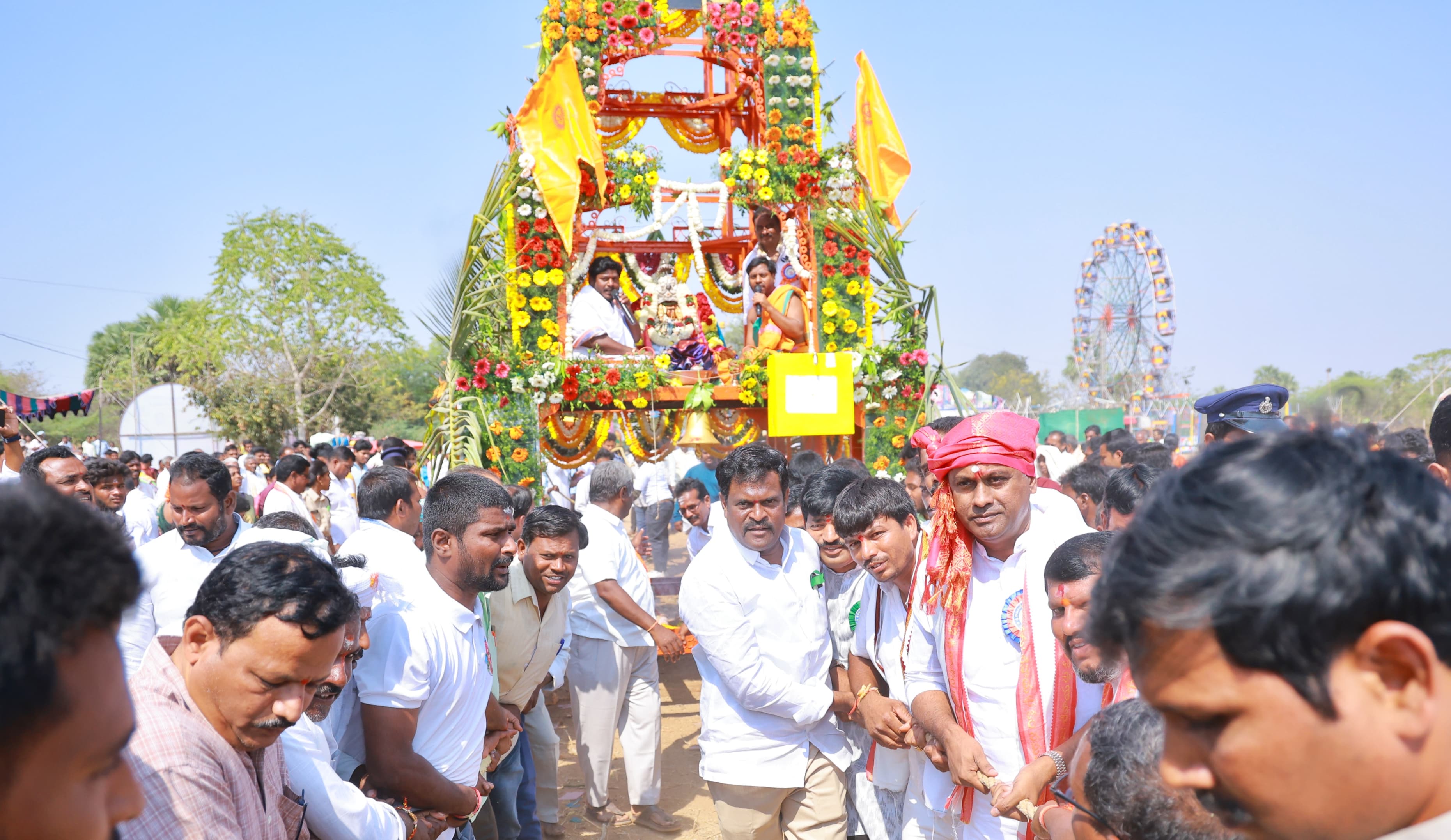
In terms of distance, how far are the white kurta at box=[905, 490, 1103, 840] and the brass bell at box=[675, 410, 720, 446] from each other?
210 inches

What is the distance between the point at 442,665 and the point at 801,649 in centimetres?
165

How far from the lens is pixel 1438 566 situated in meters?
0.88

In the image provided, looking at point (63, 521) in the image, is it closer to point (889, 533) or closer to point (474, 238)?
point (889, 533)

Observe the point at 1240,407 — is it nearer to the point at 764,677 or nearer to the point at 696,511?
the point at 764,677

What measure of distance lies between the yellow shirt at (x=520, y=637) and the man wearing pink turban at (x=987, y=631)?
1867 millimetres

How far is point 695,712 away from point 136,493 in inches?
Result: 204

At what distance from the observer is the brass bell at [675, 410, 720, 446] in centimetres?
842

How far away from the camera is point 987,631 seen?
9.77 ft

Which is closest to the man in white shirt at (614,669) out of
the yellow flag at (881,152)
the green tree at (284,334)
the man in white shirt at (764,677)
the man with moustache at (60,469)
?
the man in white shirt at (764,677)

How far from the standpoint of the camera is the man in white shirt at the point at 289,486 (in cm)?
759

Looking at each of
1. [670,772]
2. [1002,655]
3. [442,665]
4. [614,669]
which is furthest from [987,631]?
[670,772]

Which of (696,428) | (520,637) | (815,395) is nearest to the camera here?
(520,637)

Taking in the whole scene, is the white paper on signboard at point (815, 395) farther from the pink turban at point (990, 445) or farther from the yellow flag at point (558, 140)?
the pink turban at point (990, 445)

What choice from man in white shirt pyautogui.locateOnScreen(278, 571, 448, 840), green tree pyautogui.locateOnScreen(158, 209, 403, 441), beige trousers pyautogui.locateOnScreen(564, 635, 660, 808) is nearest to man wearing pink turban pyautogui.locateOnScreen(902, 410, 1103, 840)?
man in white shirt pyautogui.locateOnScreen(278, 571, 448, 840)
